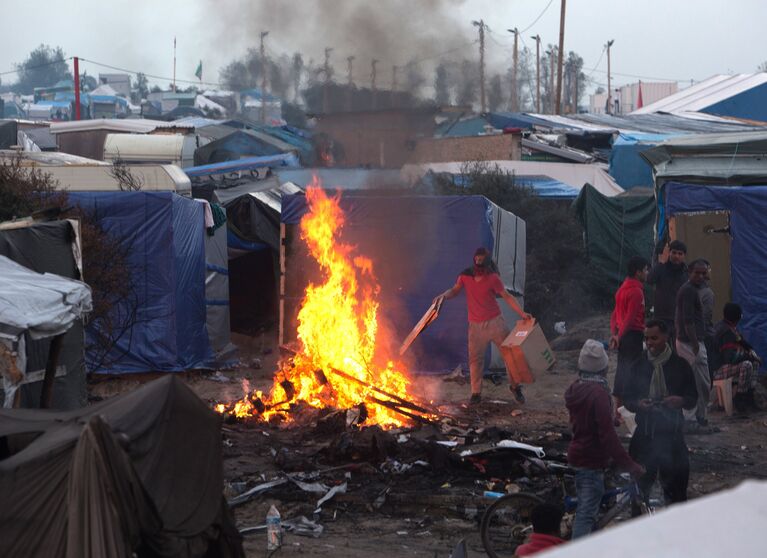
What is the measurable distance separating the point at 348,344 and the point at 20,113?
64325mm

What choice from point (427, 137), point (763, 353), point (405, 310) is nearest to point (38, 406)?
point (405, 310)

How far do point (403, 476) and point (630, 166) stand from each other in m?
21.2

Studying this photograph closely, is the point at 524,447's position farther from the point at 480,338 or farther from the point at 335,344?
the point at 335,344

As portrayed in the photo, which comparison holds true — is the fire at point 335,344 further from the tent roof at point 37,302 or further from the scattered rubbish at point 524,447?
the tent roof at point 37,302

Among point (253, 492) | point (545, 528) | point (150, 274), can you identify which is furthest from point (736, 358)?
point (150, 274)

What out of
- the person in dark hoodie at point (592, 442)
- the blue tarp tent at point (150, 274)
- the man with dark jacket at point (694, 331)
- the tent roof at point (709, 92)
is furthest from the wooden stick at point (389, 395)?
the tent roof at point (709, 92)

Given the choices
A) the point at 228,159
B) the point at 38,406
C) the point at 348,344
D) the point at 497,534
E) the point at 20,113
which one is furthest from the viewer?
the point at 20,113

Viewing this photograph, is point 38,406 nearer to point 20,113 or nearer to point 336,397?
point 336,397

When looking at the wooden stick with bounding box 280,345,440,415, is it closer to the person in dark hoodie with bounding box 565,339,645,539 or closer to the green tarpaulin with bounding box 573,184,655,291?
the person in dark hoodie with bounding box 565,339,645,539

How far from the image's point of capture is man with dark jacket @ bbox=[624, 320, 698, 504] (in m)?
6.99

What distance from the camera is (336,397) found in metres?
11.9

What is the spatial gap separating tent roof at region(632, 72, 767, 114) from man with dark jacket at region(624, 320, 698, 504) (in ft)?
116

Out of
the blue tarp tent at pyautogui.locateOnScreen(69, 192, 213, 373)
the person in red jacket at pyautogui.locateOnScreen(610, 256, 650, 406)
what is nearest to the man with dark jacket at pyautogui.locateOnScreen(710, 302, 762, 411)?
the person in red jacket at pyautogui.locateOnScreen(610, 256, 650, 406)

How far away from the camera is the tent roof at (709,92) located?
40.5 metres
